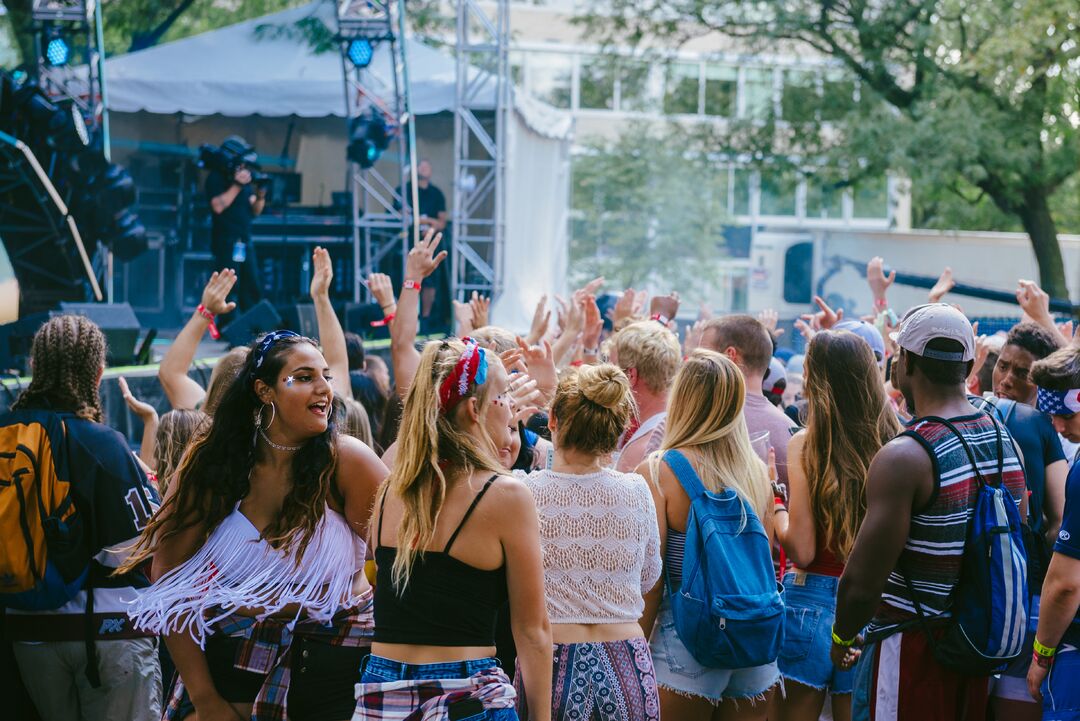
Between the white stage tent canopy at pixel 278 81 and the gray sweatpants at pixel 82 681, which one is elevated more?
the white stage tent canopy at pixel 278 81

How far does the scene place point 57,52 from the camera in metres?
12.6

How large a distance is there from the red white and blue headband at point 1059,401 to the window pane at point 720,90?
59.9ft

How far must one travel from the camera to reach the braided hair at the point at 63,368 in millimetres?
3758

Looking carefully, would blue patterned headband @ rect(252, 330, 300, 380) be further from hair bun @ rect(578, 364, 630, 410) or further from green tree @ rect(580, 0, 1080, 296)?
green tree @ rect(580, 0, 1080, 296)

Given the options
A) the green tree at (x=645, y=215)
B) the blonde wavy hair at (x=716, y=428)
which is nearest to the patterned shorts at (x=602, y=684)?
the blonde wavy hair at (x=716, y=428)

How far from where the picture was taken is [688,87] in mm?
25625

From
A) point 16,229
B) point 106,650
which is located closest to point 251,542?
point 106,650

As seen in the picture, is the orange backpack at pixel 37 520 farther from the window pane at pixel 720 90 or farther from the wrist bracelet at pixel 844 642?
the window pane at pixel 720 90

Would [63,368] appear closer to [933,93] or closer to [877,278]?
[877,278]

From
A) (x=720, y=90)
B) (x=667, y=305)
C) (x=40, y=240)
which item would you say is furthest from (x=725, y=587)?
(x=720, y=90)

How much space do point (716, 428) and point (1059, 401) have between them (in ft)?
4.41

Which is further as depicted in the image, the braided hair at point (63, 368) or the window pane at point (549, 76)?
the window pane at point (549, 76)

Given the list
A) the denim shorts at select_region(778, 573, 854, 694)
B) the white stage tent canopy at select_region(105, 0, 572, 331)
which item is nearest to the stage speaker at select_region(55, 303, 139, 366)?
the white stage tent canopy at select_region(105, 0, 572, 331)

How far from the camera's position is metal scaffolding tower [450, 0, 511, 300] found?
Answer: 48.3 ft
